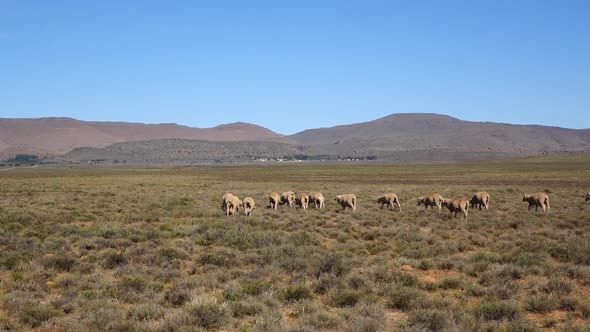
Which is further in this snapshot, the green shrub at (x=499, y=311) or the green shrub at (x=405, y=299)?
the green shrub at (x=405, y=299)

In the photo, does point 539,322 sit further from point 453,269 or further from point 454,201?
point 454,201

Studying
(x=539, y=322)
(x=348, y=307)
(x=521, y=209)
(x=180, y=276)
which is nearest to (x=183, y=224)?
(x=180, y=276)

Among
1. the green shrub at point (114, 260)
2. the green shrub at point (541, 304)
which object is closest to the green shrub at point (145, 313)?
the green shrub at point (114, 260)

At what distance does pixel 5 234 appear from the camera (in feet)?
58.1

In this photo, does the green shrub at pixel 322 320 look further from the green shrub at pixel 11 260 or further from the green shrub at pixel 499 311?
the green shrub at pixel 11 260

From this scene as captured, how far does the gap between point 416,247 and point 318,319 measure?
854cm

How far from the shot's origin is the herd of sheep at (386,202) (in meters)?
25.7

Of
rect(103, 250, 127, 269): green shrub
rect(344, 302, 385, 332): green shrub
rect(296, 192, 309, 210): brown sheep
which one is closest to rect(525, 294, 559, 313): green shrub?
rect(344, 302, 385, 332): green shrub

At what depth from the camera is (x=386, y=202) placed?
31125 mm

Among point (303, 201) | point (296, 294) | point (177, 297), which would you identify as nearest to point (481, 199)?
point (303, 201)

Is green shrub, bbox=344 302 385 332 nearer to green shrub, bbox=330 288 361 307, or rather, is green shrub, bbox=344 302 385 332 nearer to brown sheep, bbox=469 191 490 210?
green shrub, bbox=330 288 361 307

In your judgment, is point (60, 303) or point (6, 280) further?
point (6, 280)

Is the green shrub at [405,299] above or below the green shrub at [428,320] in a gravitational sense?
below

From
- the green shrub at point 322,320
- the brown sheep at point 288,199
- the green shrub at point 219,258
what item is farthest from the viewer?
the brown sheep at point 288,199
